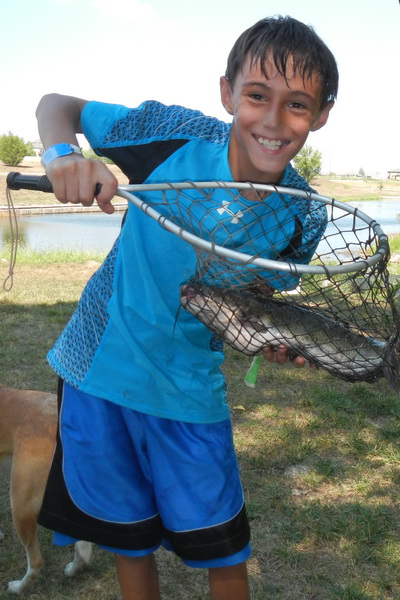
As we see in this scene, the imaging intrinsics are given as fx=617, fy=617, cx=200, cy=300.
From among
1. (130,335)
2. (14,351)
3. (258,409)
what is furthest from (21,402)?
(14,351)

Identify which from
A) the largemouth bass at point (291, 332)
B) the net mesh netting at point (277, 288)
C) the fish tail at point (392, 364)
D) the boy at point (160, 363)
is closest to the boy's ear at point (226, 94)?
the boy at point (160, 363)

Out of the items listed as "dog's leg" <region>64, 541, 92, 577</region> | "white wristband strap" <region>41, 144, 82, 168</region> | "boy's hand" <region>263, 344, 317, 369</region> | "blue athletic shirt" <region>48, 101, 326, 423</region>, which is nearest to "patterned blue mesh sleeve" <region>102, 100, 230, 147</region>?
"blue athletic shirt" <region>48, 101, 326, 423</region>

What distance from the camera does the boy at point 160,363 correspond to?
97.0 inches

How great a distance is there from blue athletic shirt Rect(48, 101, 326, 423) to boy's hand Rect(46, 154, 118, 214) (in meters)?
0.40

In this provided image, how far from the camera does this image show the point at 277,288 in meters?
2.58

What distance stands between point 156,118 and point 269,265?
0.94 meters

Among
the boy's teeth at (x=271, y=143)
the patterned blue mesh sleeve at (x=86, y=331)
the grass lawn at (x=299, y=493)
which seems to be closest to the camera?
the boy's teeth at (x=271, y=143)

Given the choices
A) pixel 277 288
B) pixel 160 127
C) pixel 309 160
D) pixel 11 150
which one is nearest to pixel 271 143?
pixel 160 127

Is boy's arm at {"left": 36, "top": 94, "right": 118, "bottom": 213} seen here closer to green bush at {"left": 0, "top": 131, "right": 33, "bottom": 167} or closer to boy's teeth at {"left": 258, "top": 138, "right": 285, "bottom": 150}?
boy's teeth at {"left": 258, "top": 138, "right": 285, "bottom": 150}

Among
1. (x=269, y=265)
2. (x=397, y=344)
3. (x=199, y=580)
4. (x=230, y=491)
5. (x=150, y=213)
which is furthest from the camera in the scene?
(x=199, y=580)

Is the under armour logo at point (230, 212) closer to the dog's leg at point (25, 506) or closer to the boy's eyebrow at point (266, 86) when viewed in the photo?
the boy's eyebrow at point (266, 86)

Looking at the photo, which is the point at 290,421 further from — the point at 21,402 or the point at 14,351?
the point at 14,351

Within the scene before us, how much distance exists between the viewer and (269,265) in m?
2.02

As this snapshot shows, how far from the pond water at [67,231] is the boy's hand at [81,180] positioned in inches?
626
